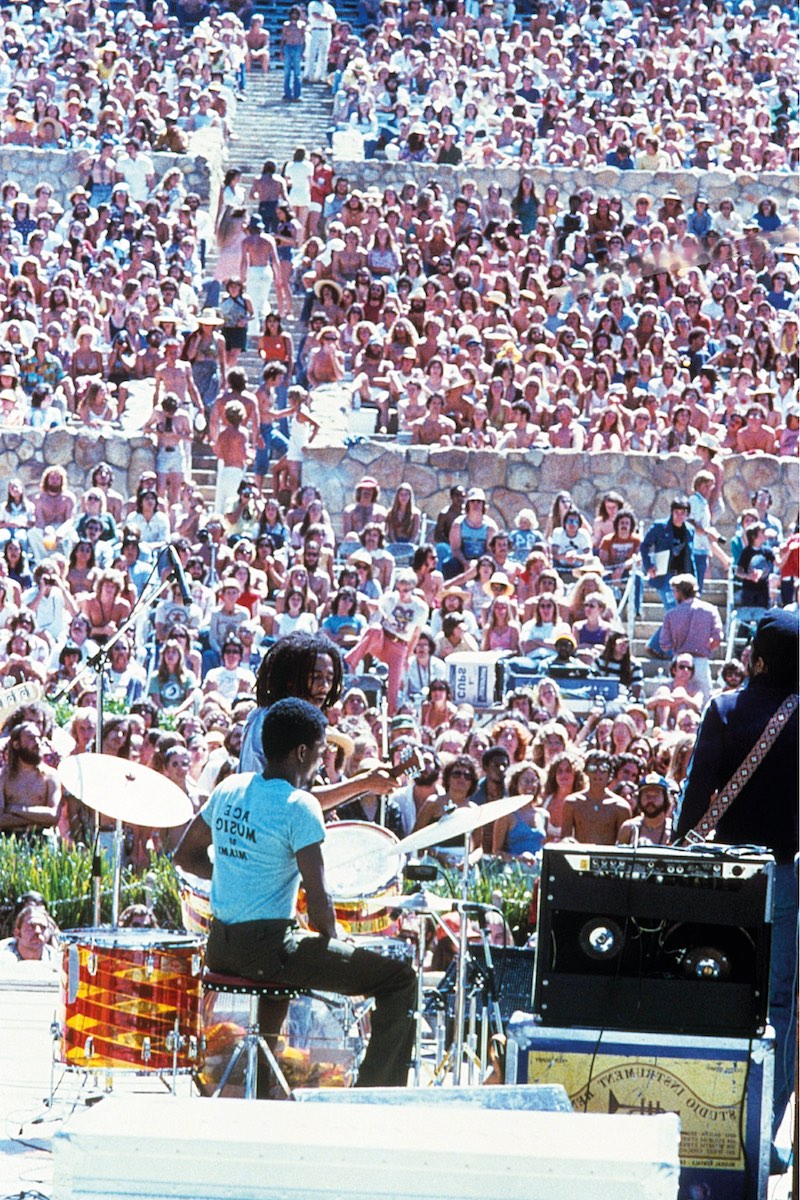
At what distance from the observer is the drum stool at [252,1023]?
585cm

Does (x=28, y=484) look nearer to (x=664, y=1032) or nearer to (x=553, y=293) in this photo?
(x=553, y=293)

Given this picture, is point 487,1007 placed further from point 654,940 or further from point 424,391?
point 424,391

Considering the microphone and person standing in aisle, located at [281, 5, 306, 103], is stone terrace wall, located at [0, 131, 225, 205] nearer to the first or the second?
person standing in aisle, located at [281, 5, 306, 103]

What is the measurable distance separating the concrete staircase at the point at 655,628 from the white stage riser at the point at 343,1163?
456 inches

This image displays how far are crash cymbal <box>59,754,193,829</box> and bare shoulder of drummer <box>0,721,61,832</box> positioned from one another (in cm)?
469

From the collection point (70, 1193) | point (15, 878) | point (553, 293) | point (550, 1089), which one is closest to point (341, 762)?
point (15, 878)

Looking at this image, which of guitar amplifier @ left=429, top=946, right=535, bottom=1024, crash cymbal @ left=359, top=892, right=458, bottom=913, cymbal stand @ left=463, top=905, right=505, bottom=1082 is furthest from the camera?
guitar amplifier @ left=429, top=946, right=535, bottom=1024

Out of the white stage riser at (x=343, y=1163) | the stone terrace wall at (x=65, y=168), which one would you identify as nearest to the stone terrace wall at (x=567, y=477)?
the stone terrace wall at (x=65, y=168)

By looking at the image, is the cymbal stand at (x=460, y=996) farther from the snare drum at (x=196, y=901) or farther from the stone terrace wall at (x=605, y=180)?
the stone terrace wall at (x=605, y=180)

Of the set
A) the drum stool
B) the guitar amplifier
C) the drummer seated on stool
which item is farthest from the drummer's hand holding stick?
the guitar amplifier

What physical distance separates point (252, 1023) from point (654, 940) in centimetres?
118

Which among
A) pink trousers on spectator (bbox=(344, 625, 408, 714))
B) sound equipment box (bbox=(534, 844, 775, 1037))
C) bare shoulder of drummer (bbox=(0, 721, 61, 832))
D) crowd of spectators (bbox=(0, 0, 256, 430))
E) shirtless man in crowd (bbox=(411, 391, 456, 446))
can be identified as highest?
sound equipment box (bbox=(534, 844, 775, 1037))

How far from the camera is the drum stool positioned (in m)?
5.85

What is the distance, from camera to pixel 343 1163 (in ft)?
A: 11.6
